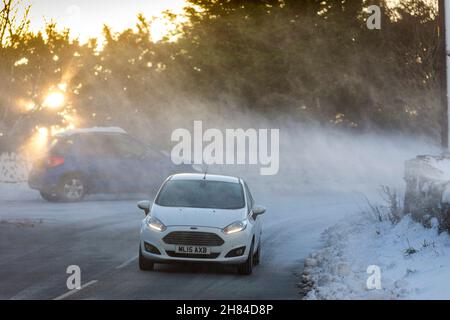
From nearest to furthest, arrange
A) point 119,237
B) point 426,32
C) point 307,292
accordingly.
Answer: point 307,292 < point 119,237 < point 426,32

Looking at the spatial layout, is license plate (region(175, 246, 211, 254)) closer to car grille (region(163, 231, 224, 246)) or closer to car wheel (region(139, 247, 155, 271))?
car grille (region(163, 231, 224, 246))

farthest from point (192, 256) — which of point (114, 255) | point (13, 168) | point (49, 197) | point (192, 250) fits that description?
point (13, 168)

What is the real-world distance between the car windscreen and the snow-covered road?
1.05 m

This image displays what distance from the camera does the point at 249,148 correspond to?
155 feet

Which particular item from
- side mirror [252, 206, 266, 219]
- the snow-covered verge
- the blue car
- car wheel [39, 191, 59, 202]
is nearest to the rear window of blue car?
the blue car

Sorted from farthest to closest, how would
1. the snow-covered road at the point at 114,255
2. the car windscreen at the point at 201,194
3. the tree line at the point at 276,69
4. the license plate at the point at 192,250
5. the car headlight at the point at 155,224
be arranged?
1. the tree line at the point at 276,69
2. the car windscreen at the point at 201,194
3. the car headlight at the point at 155,224
4. the license plate at the point at 192,250
5. the snow-covered road at the point at 114,255

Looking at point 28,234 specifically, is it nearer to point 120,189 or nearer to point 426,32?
point 120,189

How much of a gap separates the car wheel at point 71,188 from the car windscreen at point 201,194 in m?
12.2

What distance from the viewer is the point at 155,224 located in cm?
1463

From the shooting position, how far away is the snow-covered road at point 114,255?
1271 cm

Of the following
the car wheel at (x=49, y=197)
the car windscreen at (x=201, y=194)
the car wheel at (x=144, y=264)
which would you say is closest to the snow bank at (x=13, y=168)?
the car wheel at (x=49, y=197)

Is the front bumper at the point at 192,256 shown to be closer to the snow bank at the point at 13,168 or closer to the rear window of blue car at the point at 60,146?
the rear window of blue car at the point at 60,146
